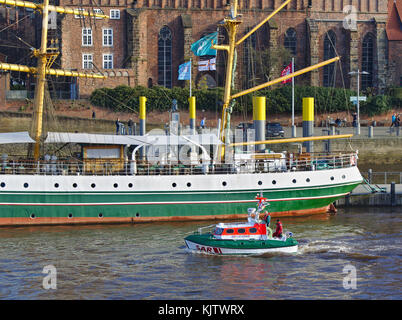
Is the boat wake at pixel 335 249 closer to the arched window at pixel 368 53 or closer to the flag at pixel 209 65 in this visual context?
the flag at pixel 209 65

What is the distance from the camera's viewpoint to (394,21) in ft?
274

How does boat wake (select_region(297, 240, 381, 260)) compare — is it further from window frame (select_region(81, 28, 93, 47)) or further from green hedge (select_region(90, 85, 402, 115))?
window frame (select_region(81, 28, 93, 47))

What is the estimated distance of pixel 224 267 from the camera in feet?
104

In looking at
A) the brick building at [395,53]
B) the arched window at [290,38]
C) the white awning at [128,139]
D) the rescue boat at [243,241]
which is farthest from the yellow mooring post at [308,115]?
the brick building at [395,53]

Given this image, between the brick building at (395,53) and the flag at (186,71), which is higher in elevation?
the brick building at (395,53)

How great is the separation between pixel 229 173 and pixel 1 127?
1074 inches

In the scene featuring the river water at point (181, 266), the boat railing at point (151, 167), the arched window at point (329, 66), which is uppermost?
the arched window at point (329, 66)

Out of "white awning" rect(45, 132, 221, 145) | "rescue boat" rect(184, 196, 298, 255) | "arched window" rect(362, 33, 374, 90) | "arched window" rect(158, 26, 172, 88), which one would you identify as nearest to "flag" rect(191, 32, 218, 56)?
"white awning" rect(45, 132, 221, 145)

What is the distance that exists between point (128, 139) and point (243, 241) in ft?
40.4

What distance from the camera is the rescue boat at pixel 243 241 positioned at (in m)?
33.0

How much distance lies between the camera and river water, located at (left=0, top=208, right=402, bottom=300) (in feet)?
92.1

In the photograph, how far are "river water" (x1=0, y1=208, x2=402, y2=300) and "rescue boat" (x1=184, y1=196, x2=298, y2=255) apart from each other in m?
0.32

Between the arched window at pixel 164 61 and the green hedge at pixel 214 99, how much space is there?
664 centimetres

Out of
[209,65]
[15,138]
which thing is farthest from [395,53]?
[15,138]
